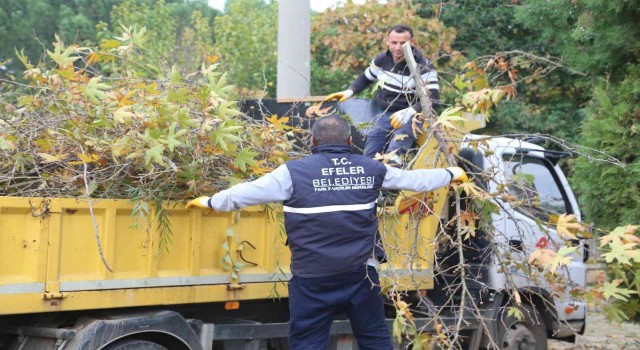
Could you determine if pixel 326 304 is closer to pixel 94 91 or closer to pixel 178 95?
pixel 178 95

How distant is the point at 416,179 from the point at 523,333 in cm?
316

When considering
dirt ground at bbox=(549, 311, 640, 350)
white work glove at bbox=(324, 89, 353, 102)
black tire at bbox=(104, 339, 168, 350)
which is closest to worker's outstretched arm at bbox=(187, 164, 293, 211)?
black tire at bbox=(104, 339, 168, 350)

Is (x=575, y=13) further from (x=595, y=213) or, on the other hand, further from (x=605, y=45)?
(x=595, y=213)

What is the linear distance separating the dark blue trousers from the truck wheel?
2658 millimetres

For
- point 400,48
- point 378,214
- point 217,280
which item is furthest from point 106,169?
point 400,48

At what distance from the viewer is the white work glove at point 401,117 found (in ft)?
21.6

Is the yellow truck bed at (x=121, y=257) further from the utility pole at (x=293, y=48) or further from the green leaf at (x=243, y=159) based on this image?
the utility pole at (x=293, y=48)

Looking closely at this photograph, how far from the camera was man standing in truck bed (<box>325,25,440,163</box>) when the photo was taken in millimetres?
6922

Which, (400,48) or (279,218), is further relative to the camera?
(400,48)

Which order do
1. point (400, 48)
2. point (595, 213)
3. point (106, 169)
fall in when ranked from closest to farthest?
point (106, 169)
point (400, 48)
point (595, 213)

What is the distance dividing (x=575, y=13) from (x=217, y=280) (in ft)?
14.4

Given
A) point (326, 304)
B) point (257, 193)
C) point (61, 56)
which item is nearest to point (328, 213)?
point (257, 193)

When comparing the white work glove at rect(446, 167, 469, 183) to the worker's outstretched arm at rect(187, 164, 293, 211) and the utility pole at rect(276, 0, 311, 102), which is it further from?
the utility pole at rect(276, 0, 311, 102)

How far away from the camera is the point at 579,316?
8.34 m
